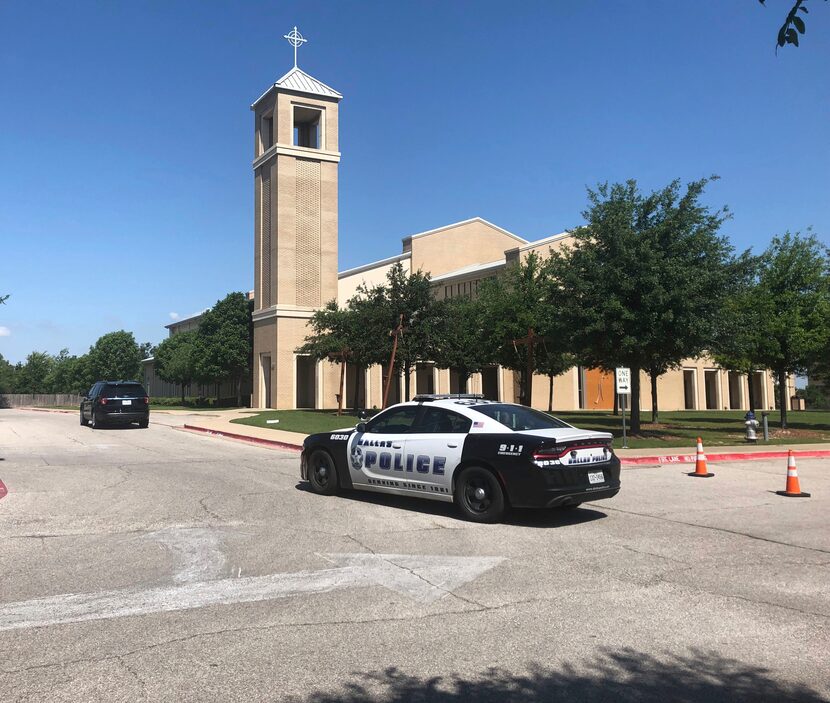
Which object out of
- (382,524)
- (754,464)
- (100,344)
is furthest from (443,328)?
(100,344)

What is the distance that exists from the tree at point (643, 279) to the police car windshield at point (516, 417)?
43.9ft

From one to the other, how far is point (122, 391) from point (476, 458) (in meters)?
21.8

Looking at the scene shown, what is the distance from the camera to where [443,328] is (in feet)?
114

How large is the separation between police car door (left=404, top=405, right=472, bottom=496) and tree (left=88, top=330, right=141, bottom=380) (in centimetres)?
8456

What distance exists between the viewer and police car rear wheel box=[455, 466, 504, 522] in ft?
28.8

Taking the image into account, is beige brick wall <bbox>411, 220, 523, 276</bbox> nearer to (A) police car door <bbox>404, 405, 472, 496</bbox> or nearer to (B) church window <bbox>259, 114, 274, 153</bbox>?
(B) church window <bbox>259, 114, 274, 153</bbox>

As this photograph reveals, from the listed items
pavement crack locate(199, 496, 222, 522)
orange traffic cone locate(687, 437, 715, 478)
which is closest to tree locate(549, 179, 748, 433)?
orange traffic cone locate(687, 437, 715, 478)

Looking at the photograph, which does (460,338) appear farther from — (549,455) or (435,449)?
(549,455)

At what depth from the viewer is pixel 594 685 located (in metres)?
4.03

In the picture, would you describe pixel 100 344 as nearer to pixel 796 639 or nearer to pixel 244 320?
pixel 244 320

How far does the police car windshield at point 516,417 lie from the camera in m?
9.28

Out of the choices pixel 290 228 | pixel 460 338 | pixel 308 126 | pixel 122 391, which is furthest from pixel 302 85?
pixel 122 391

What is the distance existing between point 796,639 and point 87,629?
478cm

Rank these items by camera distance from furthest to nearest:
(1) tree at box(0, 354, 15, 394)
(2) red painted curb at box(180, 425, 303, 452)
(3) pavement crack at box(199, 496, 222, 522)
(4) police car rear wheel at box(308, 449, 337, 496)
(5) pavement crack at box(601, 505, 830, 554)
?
(1) tree at box(0, 354, 15, 394)
(2) red painted curb at box(180, 425, 303, 452)
(4) police car rear wheel at box(308, 449, 337, 496)
(3) pavement crack at box(199, 496, 222, 522)
(5) pavement crack at box(601, 505, 830, 554)
